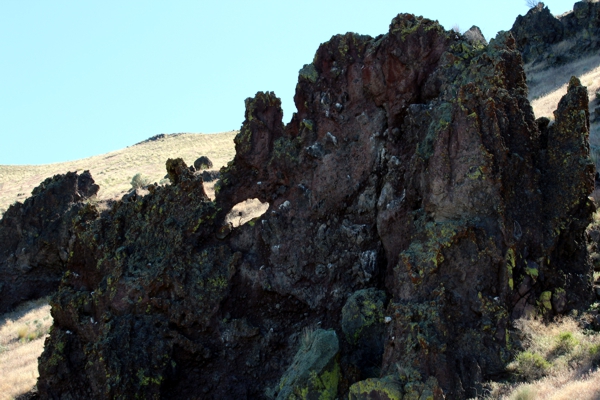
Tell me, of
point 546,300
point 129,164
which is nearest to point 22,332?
point 546,300

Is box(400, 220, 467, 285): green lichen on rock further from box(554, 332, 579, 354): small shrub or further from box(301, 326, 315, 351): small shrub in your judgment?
box(554, 332, 579, 354): small shrub

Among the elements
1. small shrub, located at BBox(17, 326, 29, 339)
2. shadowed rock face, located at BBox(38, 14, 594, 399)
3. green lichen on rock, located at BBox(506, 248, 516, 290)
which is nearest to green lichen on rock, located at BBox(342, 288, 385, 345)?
shadowed rock face, located at BBox(38, 14, 594, 399)

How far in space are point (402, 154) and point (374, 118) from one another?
1010mm

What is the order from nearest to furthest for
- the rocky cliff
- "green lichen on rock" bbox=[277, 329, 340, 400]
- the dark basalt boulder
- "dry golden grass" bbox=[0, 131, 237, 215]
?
1. "green lichen on rock" bbox=[277, 329, 340, 400]
2. the dark basalt boulder
3. the rocky cliff
4. "dry golden grass" bbox=[0, 131, 237, 215]

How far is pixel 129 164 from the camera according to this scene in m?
66.1

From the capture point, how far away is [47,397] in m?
10.9

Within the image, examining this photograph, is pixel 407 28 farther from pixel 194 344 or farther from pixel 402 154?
pixel 194 344

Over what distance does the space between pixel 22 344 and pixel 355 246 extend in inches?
485

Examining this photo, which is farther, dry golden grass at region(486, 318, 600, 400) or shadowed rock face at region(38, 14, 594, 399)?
shadowed rock face at region(38, 14, 594, 399)

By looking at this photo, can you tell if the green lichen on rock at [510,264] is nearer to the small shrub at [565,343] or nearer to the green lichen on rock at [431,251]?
the green lichen on rock at [431,251]

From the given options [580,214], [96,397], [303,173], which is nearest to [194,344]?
[96,397]

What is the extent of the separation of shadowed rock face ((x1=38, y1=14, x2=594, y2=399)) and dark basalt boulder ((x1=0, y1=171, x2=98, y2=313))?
1063 cm

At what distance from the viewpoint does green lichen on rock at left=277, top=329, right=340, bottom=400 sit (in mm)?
8461

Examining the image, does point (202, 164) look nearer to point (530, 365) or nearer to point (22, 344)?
point (22, 344)
